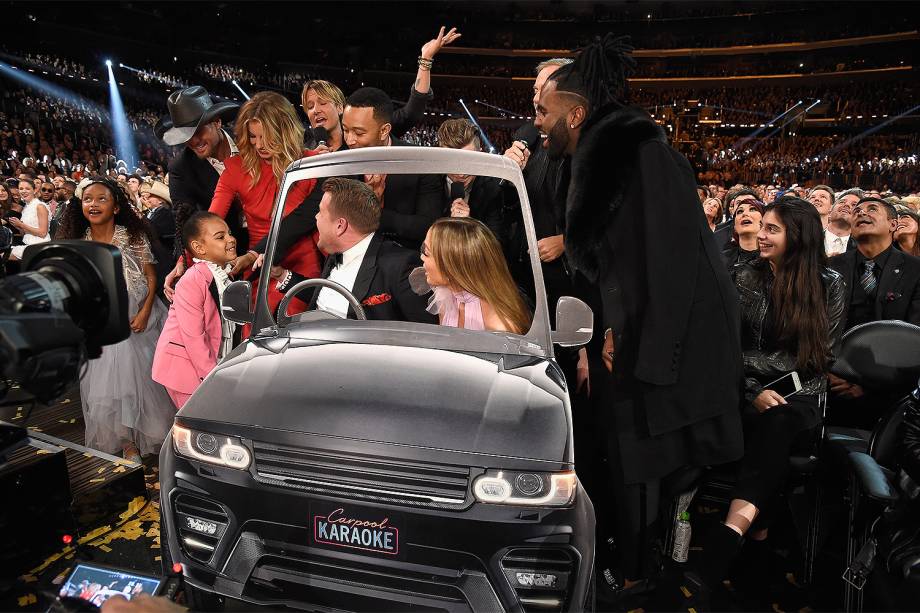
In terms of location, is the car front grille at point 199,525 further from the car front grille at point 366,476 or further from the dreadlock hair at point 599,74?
the dreadlock hair at point 599,74

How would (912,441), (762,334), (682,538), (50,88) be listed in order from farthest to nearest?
1. (50,88)
2. (762,334)
3. (682,538)
4. (912,441)

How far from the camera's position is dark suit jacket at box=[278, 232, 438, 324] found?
8.24 feet

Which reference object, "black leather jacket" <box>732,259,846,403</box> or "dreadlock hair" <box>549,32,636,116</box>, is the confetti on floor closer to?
"dreadlock hair" <box>549,32,636,116</box>

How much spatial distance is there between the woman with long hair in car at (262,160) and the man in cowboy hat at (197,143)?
303mm

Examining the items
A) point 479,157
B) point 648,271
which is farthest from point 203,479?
point 648,271

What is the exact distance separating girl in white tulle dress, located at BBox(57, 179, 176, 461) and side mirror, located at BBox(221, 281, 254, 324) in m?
1.74

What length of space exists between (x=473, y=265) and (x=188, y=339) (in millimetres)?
1849

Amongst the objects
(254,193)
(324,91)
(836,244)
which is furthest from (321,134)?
(836,244)

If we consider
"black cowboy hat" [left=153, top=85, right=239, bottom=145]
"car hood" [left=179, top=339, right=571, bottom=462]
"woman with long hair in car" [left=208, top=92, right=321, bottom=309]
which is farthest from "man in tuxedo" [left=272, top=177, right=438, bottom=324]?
"black cowboy hat" [left=153, top=85, right=239, bottom=145]

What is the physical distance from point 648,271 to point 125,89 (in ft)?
77.0

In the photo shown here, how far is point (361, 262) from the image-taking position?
2553 mm

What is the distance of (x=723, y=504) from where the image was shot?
286cm

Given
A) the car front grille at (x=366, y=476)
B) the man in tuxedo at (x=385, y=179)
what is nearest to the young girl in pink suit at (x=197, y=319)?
the man in tuxedo at (x=385, y=179)

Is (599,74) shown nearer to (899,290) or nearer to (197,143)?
(197,143)
